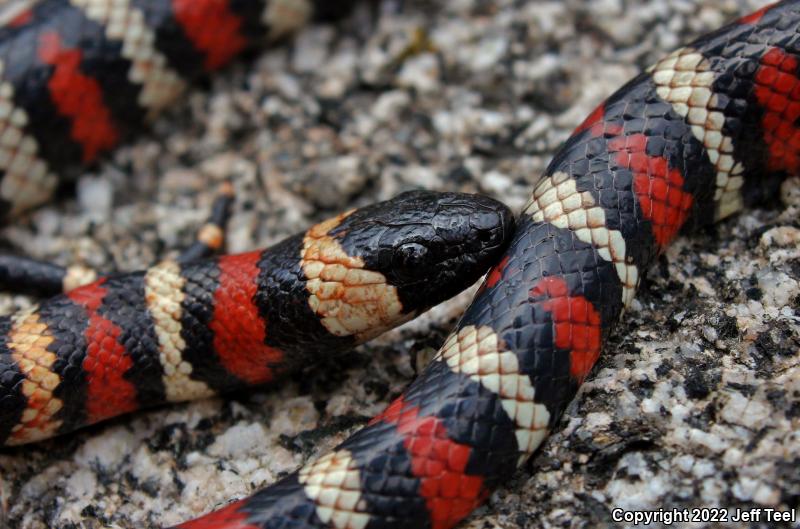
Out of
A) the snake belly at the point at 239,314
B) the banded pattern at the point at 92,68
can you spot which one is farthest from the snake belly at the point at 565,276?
the banded pattern at the point at 92,68

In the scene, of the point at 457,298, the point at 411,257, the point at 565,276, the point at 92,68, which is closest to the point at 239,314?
the point at 411,257

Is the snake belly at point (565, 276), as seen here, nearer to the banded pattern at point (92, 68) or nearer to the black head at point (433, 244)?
the black head at point (433, 244)

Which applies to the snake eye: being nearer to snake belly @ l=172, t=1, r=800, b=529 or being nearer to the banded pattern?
snake belly @ l=172, t=1, r=800, b=529

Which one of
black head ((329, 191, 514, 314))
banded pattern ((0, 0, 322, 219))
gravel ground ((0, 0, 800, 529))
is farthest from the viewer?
banded pattern ((0, 0, 322, 219))

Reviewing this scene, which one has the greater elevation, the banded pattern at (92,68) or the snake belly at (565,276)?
the banded pattern at (92,68)

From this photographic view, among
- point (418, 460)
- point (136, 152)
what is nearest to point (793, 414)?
point (418, 460)

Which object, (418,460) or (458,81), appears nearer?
(418,460)

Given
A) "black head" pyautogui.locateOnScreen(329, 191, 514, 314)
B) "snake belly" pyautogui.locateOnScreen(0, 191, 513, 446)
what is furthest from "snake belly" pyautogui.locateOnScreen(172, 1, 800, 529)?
"snake belly" pyautogui.locateOnScreen(0, 191, 513, 446)

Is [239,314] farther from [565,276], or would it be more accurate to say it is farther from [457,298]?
[565,276]

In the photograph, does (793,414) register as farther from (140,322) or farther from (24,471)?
(24,471)
